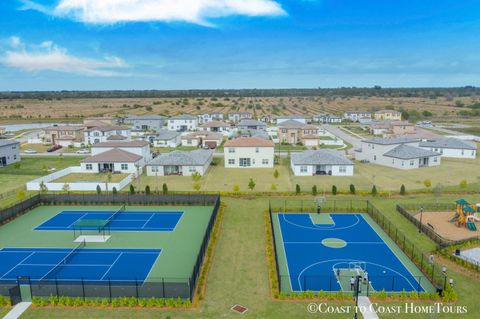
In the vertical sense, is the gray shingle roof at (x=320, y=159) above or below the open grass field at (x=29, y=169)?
above


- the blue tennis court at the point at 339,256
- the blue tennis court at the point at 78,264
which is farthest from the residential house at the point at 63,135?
the blue tennis court at the point at 339,256

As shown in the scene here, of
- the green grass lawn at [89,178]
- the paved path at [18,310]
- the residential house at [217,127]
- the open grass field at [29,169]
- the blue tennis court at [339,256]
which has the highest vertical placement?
the residential house at [217,127]

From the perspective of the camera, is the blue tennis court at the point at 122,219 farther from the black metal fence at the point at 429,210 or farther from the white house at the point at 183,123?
the white house at the point at 183,123

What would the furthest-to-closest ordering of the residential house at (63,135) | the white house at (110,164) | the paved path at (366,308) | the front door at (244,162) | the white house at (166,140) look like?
the residential house at (63,135)
the white house at (166,140)
the front door at (244,162)
the white house at (110,164)
the paved path at (366,308)

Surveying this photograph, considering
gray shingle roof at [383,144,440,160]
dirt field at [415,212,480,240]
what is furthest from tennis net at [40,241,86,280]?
gray shingle roof at [383,144,440,160]

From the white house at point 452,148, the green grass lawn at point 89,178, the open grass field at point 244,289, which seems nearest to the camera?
the open grass field at point 244,289

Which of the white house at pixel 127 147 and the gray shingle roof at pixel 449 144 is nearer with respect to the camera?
the white house at pixel 127 147

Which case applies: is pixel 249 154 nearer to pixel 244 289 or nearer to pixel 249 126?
pixel 249 126

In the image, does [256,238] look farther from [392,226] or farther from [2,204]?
[2,204]
